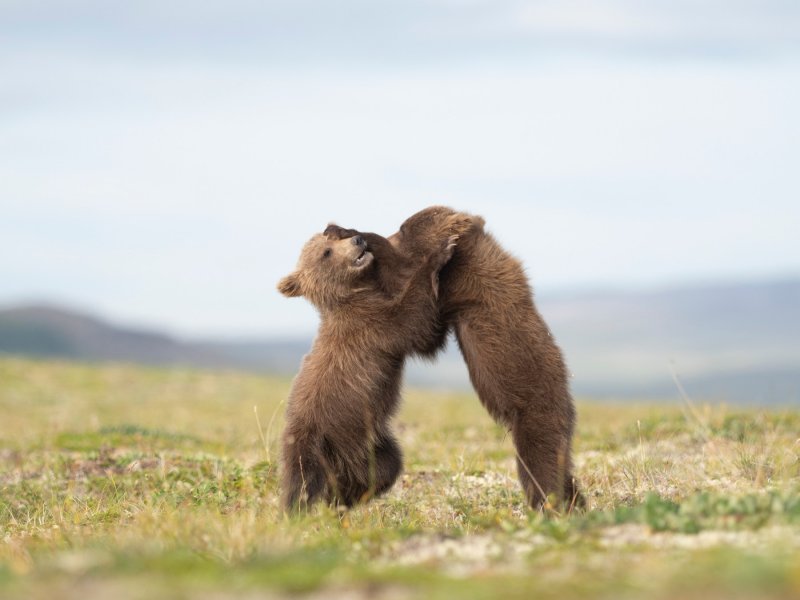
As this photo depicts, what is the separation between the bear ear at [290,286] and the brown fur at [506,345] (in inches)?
38.5

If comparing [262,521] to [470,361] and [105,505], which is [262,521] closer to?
[470,361]

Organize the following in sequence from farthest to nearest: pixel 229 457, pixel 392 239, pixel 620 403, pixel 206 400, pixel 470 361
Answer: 1. pixel 206 400
2. pixel 620 403
3. pixel 229 457
4. pixel 392 239
5. pixel 470 361

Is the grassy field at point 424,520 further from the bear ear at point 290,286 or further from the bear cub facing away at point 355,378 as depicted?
the bear ear at point 290,286

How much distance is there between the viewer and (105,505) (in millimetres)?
8789

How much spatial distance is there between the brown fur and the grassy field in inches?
19.2

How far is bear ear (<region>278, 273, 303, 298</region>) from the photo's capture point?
331 inches

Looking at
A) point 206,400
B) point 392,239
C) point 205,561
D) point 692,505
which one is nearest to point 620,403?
point 206,400

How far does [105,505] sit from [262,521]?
3235mm

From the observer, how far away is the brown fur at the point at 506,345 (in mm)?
7109

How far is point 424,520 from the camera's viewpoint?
7527 millimetres

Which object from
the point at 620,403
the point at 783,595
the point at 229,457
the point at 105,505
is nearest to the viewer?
the point at 783,595

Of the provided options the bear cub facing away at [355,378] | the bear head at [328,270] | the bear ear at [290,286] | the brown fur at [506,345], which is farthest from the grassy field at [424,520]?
the bear head at [328,270]

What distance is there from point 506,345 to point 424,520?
58.8 inches

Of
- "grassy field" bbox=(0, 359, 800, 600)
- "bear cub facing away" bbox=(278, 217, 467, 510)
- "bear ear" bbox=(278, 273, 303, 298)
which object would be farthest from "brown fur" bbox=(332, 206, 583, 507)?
"bear ear" bbox=(278, 273, 303, 298)
